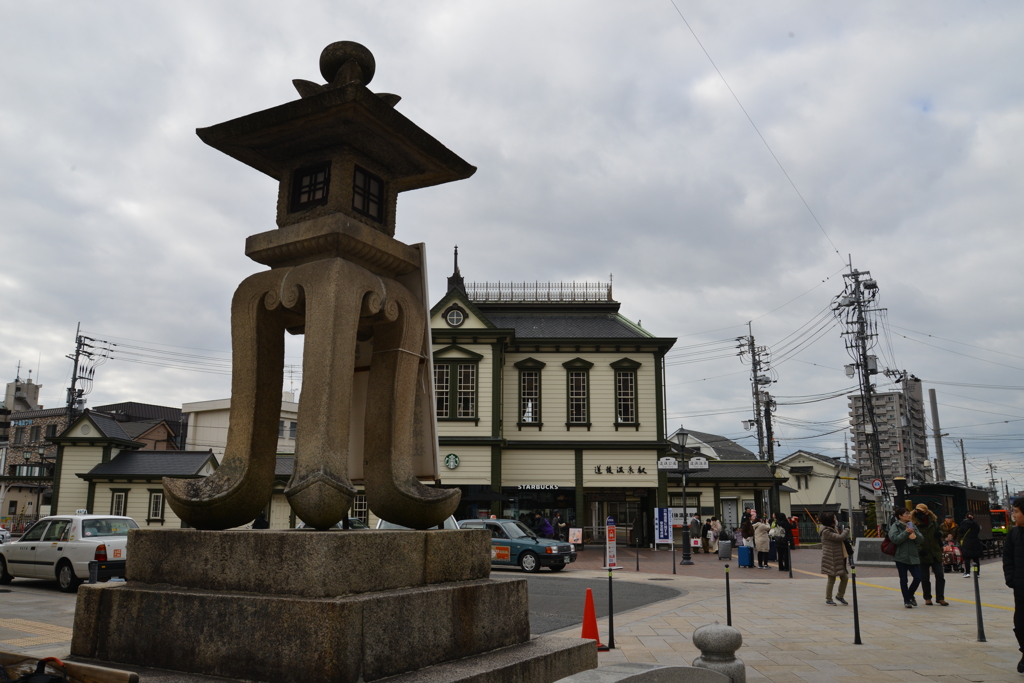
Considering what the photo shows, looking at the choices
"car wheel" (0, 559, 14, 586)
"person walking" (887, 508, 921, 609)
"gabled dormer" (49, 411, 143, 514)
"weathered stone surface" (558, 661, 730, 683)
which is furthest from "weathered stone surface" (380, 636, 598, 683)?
"gabled dormer" (49, 411, 143, 514)

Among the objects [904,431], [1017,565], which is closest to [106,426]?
[1017,565]

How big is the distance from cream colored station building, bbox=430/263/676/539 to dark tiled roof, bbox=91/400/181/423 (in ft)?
140

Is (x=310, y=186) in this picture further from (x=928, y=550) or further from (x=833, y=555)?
(x=928, y=550)

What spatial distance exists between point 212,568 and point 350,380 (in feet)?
5.56

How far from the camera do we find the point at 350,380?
604cm

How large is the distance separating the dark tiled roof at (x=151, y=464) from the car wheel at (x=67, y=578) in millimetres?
18762

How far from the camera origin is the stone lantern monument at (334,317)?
588cm

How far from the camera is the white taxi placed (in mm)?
14414

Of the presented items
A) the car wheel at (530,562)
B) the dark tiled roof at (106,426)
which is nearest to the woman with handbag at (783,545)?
the car wheel at (530,562)

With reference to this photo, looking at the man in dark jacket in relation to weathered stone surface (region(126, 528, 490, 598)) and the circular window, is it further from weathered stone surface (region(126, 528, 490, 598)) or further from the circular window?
the circular window

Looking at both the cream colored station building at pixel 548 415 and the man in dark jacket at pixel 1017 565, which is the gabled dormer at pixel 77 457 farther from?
the man in dark jacket at pixel 1017 565

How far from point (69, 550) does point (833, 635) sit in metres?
14.1

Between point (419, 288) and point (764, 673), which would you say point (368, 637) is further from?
point (764, 673)

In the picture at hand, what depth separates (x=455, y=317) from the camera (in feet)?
109
